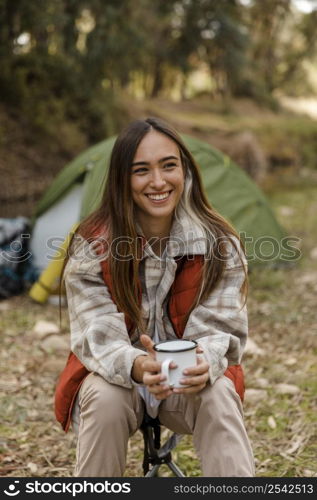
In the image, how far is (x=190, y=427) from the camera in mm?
2016

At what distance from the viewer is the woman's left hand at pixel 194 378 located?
6.13 ft

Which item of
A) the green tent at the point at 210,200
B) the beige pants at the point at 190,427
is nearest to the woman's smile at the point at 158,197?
the beige pants at the point at 190,427

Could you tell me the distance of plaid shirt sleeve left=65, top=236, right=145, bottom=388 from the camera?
198cm

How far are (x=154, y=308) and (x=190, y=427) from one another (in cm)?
44

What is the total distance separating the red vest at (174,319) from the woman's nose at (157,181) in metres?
0.28

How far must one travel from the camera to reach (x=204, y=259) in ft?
7.14

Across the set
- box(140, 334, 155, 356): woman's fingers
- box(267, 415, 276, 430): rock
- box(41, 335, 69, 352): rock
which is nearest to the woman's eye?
box(140, 334, 155, 356): woman's fingers

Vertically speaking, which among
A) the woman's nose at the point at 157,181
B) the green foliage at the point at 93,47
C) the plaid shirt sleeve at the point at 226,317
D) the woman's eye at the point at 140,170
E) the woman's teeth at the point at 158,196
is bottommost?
the plaid shirt sleeve at the point at 226,317

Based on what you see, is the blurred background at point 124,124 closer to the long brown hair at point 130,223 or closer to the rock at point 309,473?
the rock at point 309,473

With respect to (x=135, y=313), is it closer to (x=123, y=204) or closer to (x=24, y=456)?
(x=123, y=204)

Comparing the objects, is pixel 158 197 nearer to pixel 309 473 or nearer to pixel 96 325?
pixel 96 325

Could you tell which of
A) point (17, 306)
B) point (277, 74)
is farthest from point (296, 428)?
point (277, 74)

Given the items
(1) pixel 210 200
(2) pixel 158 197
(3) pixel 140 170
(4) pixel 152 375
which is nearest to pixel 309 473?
(4) pixel 152 375
